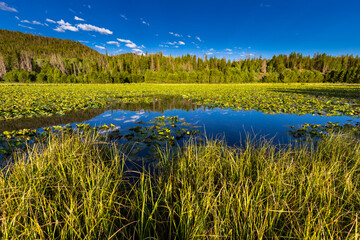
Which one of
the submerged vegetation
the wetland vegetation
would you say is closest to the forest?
A: the submerged vegetation

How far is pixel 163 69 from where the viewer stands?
88438 millimetres

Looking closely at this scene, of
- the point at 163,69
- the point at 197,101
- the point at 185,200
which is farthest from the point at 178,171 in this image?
the point at 163,69

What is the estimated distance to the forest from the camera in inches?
2315

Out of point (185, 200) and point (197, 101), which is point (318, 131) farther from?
point (197, 101)

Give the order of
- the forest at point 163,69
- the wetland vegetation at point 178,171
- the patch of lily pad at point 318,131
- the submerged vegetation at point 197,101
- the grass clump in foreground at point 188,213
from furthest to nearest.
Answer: the forest at point 163,69
the submerged vegetation at point 197,101
the patch of lily pad at point 318,131
the wetland vegetation at point 178,171
the grass clump in foreground at point 188,213

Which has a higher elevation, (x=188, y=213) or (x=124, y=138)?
(x=188, y=213)

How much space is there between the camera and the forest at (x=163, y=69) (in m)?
58.8

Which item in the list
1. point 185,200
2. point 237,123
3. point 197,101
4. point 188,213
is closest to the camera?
point 188,213

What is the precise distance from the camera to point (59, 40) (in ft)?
554

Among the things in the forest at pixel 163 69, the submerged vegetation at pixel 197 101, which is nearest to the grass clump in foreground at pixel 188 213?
the submerged vegetation at pixel 197 101

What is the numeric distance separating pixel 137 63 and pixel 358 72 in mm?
109044

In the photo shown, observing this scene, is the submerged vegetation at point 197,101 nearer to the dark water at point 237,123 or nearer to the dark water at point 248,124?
the dark water at point 237,123

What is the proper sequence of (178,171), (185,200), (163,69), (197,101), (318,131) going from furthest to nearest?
(163,69), (197,101), (318,131), (178,171), (185,200)

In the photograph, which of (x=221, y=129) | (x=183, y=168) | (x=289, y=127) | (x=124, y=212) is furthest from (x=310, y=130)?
(x=124, y=212)
